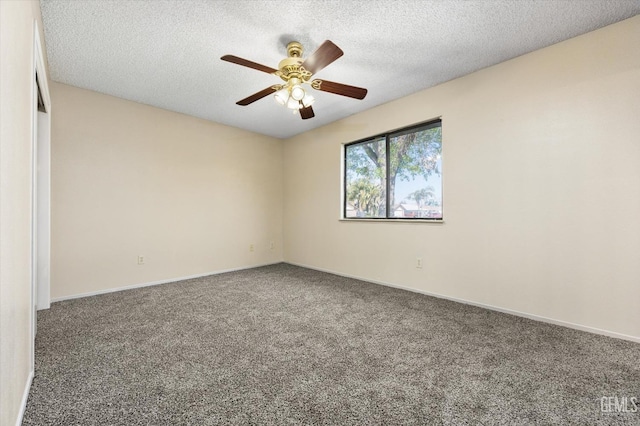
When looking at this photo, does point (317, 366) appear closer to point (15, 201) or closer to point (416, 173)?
point (15, 201)

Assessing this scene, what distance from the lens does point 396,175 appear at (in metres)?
3.77

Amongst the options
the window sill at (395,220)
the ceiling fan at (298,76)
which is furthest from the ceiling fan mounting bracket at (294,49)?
the window sill at (395,220)

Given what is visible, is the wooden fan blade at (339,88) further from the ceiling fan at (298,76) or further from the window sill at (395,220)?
the window sill at (395,220)

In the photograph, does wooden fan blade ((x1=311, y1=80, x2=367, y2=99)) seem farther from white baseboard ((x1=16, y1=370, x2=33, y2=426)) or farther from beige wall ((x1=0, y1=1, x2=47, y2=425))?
white baseboard ((x1=16, y1=370, x2=33, y2=426))

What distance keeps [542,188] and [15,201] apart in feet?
12.0

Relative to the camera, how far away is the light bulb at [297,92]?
2273 millimetres

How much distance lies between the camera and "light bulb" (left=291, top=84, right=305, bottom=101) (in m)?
2.27

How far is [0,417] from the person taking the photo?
0.98 metres

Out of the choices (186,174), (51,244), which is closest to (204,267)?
(186,174)

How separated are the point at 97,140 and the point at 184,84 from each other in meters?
1.32

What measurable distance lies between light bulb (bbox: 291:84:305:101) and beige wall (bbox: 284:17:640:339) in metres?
1.77

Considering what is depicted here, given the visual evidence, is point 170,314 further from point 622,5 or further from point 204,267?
point 622,5
